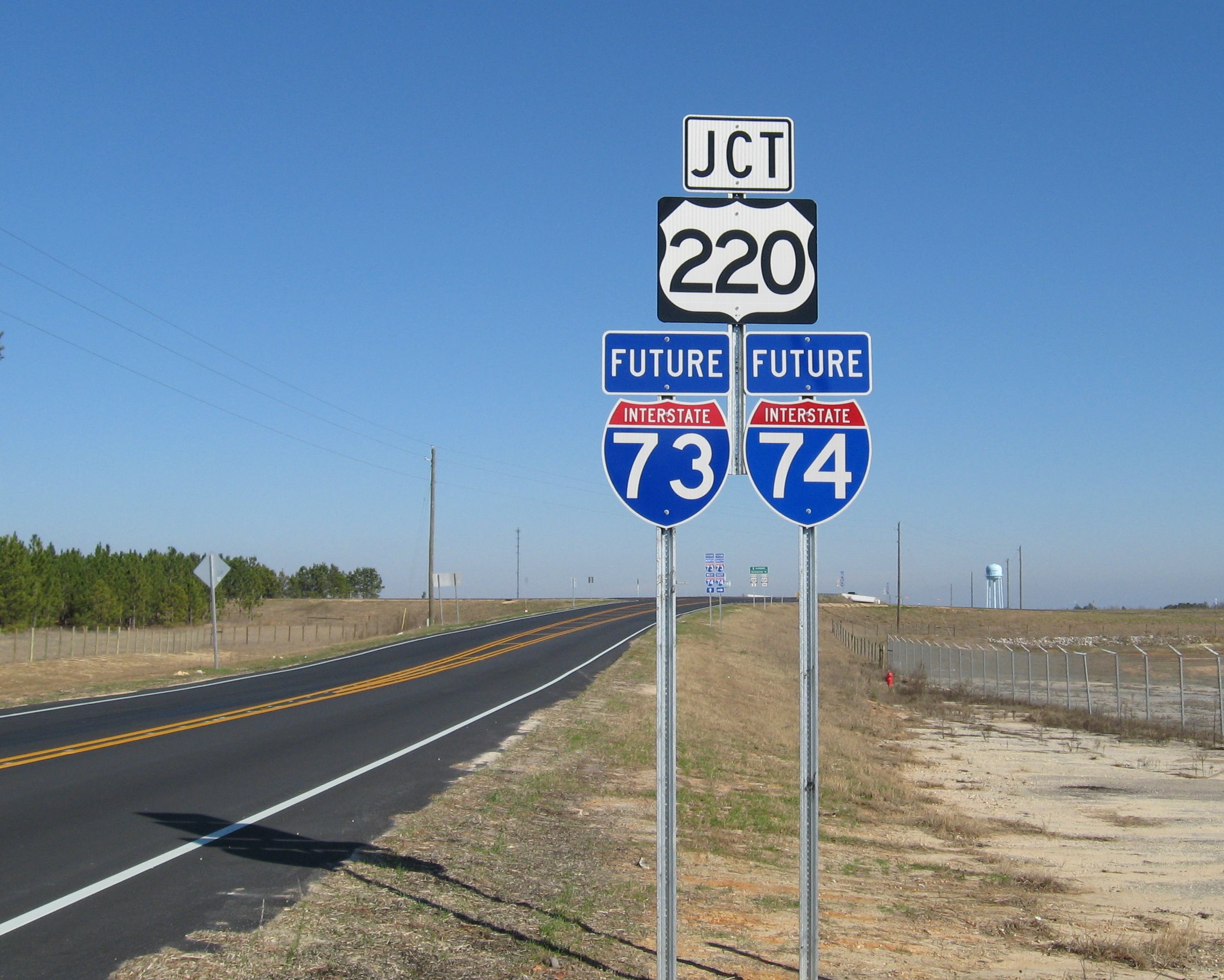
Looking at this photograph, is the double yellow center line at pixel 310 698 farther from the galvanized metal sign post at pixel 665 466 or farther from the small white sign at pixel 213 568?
the galvanized metal sign post at pixel 665 466

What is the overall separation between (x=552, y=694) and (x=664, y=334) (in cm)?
1847

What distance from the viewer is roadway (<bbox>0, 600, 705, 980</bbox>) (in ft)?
21.2

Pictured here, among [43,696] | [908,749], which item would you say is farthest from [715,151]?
[43,696]

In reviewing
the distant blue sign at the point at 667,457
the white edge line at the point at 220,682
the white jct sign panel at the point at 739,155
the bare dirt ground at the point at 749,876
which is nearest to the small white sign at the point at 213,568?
the white edge line at the point at 220,682

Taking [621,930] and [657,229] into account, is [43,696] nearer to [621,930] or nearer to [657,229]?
[621,930]

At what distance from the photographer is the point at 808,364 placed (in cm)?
519

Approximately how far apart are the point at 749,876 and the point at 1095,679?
140ft

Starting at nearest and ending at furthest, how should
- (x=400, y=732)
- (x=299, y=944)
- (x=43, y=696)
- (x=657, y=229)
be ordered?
(x=657, y=229)
(x=299, y=944)
(x=400, y=732)
(x=43, y=696)

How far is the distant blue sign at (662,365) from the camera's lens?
16.4 feet

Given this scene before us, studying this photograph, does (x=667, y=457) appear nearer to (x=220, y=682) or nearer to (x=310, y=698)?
(x=310, y=698)

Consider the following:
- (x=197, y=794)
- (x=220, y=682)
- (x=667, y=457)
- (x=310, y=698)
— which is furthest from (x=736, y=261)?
(x=220, y=682)

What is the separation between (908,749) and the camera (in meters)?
21.5

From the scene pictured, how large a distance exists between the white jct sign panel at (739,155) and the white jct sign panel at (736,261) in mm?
119

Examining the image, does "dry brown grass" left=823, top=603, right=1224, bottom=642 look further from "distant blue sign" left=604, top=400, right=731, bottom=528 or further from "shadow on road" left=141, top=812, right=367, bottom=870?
"distant blue sign" left=604, top=400, right=731, bottom=528
